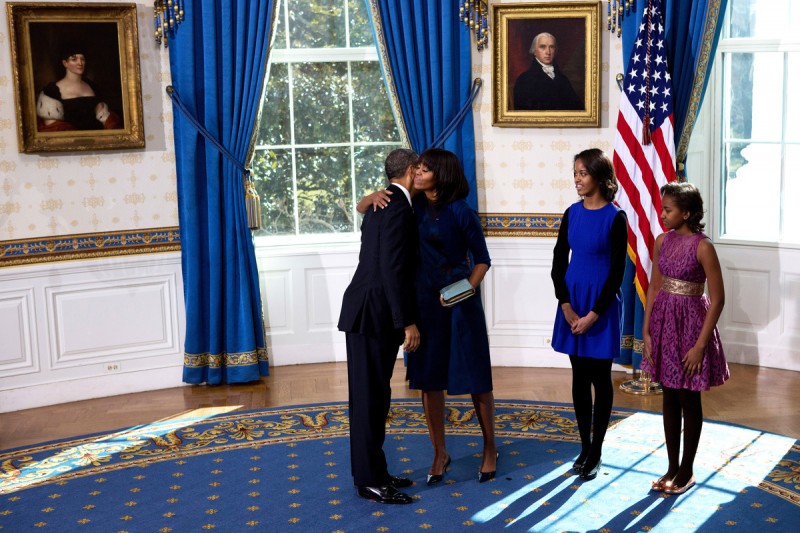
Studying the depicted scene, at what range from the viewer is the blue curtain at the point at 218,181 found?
6.57 metres

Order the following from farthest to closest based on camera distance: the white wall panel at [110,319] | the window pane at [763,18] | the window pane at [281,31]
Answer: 1. the window pane at [281,31]
2. the window pane at [763,18]
3. the white wall panel at [110,319]

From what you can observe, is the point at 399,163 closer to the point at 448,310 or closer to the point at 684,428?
the point at 448,310

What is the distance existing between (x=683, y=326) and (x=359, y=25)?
3812mm

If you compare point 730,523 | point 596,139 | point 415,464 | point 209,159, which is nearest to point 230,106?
point 209,159

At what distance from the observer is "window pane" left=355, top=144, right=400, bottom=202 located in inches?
286

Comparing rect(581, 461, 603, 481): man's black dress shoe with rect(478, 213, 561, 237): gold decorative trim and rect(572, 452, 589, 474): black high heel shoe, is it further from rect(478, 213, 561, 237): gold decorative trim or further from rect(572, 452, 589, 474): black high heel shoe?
rect(478, 213, 561, 237): gold decorative trim

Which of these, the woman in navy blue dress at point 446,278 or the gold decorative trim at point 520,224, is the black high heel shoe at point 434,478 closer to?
the woman in navy blue dress at point 446,278

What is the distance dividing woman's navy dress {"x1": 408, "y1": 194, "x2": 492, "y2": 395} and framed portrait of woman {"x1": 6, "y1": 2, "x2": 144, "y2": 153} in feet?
9.48

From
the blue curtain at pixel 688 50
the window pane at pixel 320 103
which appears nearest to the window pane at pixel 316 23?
the window pane at pixel 320 103

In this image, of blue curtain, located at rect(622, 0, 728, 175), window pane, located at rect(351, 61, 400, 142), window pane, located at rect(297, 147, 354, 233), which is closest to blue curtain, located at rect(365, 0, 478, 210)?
window pane, located at rect(351, 61, 400, 142)

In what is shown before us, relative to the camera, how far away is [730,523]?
13.5ft

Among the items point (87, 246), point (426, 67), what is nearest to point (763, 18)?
point (426, 67)

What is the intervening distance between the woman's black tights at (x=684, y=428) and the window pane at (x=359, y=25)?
12.5 feet

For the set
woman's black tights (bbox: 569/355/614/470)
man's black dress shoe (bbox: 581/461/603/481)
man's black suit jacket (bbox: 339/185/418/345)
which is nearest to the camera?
man's black suit jacket (bbox: 339/185/418/345)
